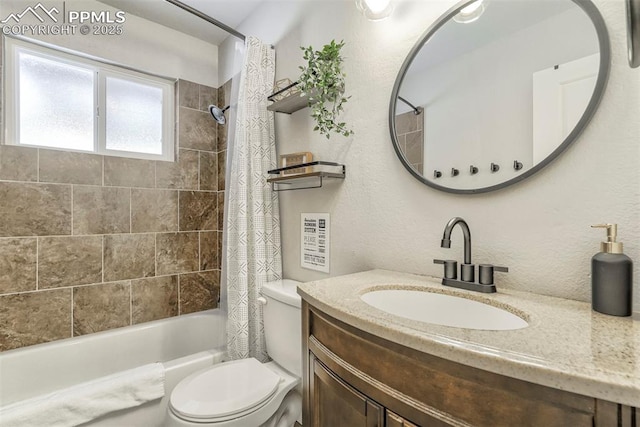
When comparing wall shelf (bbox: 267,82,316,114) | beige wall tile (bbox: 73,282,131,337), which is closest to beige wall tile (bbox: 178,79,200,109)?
wall shelf (bbox: 267,82,316,114)

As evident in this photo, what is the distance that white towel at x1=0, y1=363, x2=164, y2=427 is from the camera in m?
1.19

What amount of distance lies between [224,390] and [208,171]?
1.78 metres

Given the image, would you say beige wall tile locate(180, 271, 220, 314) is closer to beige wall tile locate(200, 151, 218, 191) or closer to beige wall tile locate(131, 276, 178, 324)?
beige wall tile locate(131, 276, 178, 324)

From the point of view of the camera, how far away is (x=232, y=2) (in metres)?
2.10

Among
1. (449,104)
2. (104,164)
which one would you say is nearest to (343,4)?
(449,104)

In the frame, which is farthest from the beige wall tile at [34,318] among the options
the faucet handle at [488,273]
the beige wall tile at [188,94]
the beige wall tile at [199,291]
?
the faucet handle at [488,273]

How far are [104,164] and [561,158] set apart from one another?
99.2 inches

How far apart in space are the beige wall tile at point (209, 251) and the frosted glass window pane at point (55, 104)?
102cm

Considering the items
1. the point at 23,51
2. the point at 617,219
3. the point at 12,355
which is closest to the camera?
the point at 617,219

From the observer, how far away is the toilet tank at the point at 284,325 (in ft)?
4.66

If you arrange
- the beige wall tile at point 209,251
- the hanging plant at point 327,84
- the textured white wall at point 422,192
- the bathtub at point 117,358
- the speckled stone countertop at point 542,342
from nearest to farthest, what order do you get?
the speckled stone countertop at point 542,342
the textured white wall at point 422,192
the hanging plant at point 327,84
the bathtub at point 117,358
the beige wall tile at point 209,251

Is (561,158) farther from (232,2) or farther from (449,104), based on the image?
(232,2)

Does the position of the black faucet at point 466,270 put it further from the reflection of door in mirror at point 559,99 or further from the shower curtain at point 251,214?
the shower curtain at point 251,214

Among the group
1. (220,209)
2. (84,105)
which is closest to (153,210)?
(220,209)
